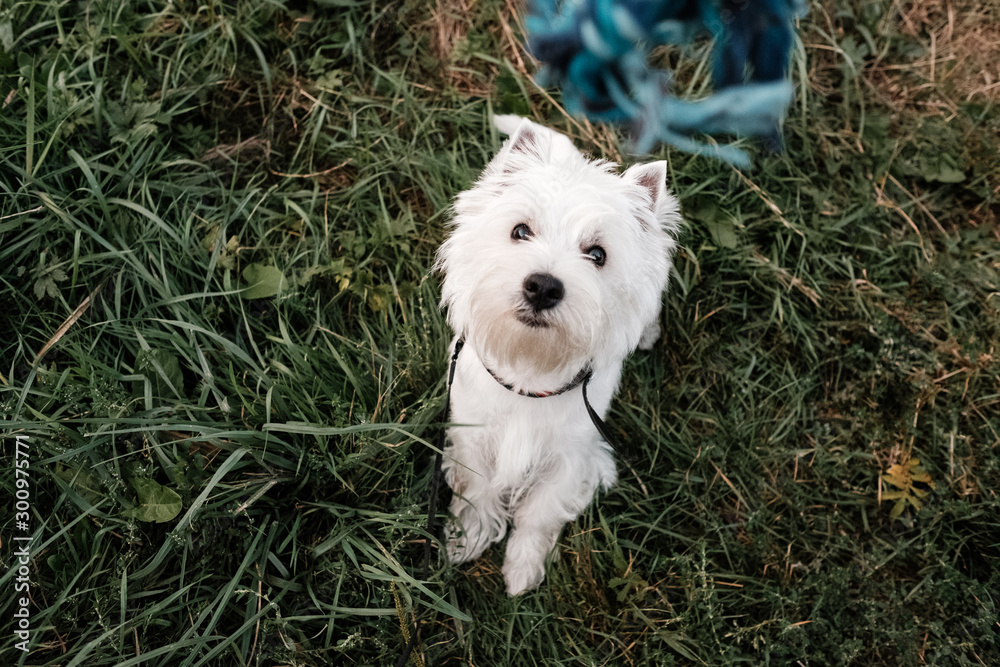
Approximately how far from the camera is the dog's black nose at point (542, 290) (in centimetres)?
189

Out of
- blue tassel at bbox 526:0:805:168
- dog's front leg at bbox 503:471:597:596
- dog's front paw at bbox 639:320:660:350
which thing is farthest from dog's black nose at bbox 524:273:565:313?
dog's front paw at bbox 639:320:660:350

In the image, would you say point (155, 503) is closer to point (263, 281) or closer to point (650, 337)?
point (263, 281)

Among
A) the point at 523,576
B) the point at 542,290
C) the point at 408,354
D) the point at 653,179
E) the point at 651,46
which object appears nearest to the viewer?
the point at 542,290

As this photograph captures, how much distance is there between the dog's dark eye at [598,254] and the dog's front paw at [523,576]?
1607 mm

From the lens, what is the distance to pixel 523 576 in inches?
116

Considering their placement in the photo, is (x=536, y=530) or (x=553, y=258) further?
(x=536, y=530)

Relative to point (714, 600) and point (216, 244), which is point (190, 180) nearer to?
point (216, 244)

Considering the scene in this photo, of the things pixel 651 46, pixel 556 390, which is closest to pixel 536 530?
pixel 556 390

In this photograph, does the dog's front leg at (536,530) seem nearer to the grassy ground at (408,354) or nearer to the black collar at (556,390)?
the grassy ground at (408,354)

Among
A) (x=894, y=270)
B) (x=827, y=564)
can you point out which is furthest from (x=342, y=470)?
(x=894, y=270)

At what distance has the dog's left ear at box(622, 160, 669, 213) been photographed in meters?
2.31

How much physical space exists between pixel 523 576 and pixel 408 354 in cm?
123

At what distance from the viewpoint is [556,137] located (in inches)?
109

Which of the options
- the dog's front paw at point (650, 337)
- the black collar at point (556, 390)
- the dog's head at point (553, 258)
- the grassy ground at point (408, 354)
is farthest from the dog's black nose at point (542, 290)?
the dog's front paw at point (650, 337)
